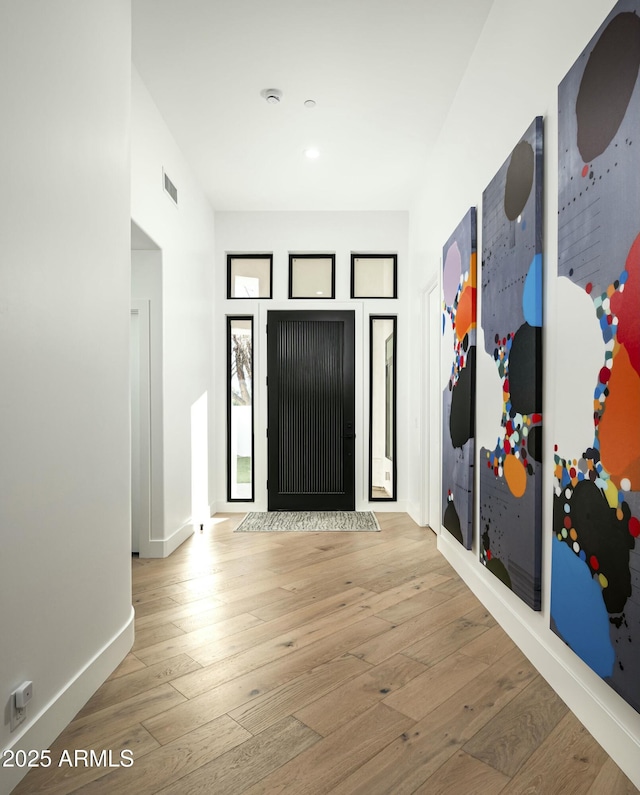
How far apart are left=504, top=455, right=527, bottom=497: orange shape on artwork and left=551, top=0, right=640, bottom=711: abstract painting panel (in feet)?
1.05

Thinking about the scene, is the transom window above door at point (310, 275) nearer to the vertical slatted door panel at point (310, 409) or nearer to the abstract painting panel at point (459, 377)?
the vertical slatted door panel at point (310, 409)

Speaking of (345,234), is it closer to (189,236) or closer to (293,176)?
(293,176)

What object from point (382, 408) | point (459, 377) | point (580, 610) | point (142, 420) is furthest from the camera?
point (382, 408)

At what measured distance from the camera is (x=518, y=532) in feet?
7.86

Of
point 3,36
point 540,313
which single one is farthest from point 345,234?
point 3,36

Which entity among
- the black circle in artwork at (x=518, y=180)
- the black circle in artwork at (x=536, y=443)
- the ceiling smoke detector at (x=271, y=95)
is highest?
the ceiling smoke detector at (x=271, y=95)

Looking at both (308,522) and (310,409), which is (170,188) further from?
(308,522)

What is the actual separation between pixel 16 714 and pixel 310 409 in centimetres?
429

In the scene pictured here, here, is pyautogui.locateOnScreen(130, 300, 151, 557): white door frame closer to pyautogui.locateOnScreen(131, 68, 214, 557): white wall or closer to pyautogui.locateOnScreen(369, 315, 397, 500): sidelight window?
pyautogui.locateOnScreen(131, 68, 214, 557): white wall

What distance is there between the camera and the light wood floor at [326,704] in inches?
64.1

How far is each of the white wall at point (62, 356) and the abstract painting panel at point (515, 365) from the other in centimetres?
177

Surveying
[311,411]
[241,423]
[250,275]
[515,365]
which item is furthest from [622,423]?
[250,275]

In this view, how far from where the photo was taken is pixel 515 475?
245 cm

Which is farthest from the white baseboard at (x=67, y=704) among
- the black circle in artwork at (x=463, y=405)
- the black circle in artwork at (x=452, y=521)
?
the black circle in artwork at (x=463, y=405)
